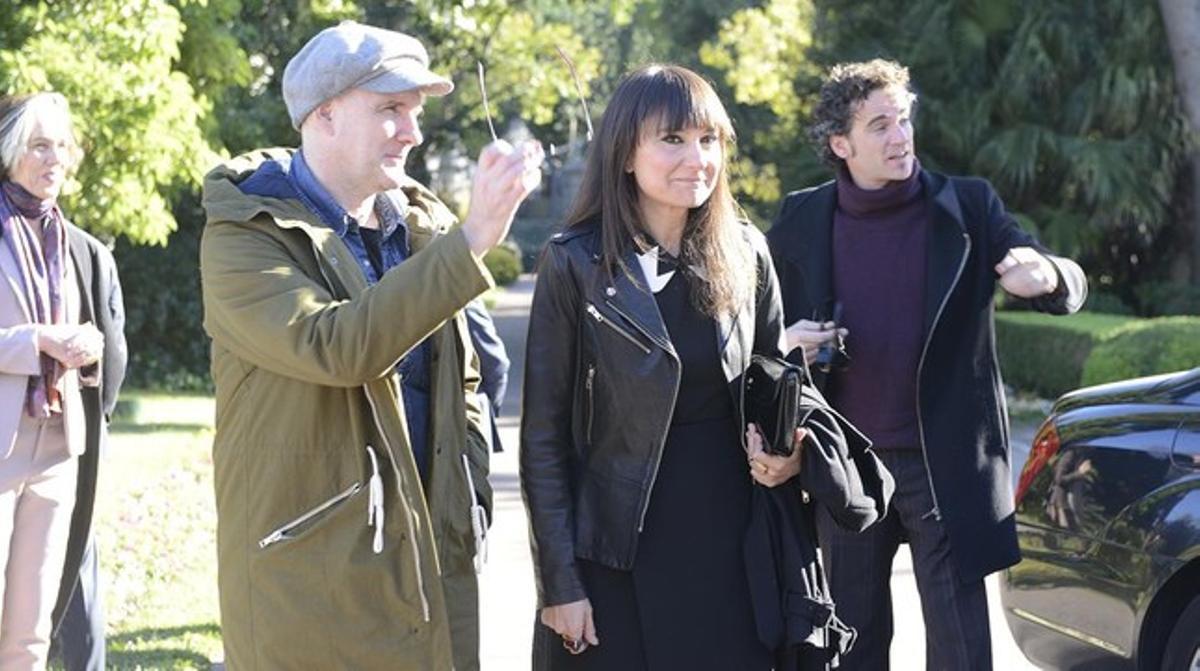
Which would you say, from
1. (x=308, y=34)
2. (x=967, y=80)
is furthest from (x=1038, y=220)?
(x=308, y=34)

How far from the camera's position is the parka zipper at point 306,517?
370 cm

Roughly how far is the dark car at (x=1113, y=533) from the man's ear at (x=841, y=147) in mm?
1133

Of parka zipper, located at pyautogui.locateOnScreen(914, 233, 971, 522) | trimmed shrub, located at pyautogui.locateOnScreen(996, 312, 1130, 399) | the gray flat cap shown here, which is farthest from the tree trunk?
the gray flat cap

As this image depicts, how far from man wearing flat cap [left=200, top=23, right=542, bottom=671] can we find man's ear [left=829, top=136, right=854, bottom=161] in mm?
2029

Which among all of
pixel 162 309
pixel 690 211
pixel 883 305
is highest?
pixel 690 211

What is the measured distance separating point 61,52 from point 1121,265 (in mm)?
15123

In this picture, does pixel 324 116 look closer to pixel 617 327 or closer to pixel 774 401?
pixel 617 327

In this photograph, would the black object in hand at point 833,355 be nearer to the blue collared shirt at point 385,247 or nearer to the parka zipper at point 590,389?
the parka zipper at point 590,389

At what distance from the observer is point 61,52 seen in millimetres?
12180

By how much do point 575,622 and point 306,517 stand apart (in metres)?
0.74

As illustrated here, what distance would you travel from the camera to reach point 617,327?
4.23m

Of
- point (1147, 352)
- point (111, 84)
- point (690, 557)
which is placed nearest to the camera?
point (690, 557)

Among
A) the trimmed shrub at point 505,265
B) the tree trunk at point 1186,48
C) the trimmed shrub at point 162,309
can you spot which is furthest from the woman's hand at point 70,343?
the trimmed shrub at point 505,265

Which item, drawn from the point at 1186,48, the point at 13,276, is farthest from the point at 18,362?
the point at 1186,48
